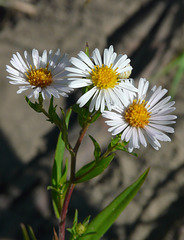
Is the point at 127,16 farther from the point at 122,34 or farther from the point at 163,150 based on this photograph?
the point at 163,150

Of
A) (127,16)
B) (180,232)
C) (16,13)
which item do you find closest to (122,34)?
(127,16)

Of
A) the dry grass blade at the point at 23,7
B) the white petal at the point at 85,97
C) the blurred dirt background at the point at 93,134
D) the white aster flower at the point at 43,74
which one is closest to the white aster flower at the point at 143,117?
the white petal at the point at 85,97

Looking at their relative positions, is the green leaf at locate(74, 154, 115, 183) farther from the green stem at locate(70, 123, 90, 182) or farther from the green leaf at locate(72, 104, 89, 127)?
the green leaf at locate(72, 104, 89, 127)

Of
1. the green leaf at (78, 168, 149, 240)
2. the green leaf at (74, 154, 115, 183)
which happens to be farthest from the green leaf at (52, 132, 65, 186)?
the green leaf at (78, 168, 149, 240)

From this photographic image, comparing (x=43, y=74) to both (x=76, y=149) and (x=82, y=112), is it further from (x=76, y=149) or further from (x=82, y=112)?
(x=76, y=149)

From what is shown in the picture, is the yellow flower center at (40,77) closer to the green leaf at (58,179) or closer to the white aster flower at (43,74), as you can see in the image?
the white aster flower at (43,74)

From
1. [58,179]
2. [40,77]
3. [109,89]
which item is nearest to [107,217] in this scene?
[58,179]
